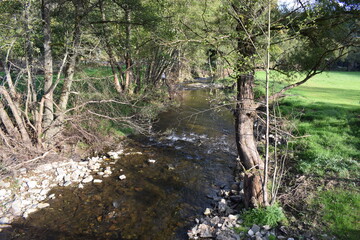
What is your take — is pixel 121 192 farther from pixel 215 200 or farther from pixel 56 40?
pixel 56 40

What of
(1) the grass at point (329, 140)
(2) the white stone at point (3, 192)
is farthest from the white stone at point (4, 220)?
(1) the grass at point (329, 140)

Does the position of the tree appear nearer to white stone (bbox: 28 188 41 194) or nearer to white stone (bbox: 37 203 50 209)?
white stone (bbox: 37 203 50 209)

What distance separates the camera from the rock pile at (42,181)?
692 centimetres

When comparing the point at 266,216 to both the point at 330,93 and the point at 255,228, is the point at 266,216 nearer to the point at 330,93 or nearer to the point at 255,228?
the point at 255,228

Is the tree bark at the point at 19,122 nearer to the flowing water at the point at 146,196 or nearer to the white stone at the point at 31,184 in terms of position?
the white stone at the point at 31,184

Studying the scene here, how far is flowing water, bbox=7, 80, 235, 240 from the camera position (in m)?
6.29

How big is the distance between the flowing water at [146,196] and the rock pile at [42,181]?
33 centimetres

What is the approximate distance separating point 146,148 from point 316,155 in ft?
23.7

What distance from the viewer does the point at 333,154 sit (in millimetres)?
8750

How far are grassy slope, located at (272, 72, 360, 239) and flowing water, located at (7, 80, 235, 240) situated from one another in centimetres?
290

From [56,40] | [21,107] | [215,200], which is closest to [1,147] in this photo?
[21,107]

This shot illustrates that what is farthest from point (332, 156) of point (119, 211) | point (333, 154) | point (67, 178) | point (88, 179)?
point (67, 178)

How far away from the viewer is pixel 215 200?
25.0 feet

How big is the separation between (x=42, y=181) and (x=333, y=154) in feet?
33.4
